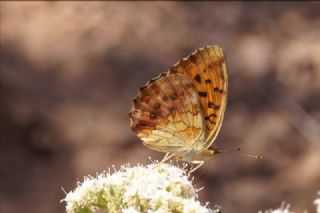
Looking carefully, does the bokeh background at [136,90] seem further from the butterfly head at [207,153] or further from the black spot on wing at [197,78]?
the black spot on wing at [197,78]

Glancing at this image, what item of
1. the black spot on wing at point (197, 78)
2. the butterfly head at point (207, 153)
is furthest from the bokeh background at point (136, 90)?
the black spot on wing at point (197, 78)

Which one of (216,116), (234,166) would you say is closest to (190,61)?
(216,116)

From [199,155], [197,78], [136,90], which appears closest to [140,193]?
[199,155]

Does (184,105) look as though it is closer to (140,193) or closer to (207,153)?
(207,153)

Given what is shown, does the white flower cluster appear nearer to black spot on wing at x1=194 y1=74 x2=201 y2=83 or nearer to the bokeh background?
black spot on wing at x1=194 y1=74 x2=201 y2=83

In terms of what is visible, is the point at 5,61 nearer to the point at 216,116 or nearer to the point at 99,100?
the point at 99,100

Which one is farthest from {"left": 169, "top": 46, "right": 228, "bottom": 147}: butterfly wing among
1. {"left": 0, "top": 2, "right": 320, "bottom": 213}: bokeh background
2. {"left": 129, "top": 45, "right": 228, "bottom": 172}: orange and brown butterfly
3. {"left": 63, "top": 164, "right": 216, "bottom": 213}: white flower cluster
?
{"left": 0, "top": 2, "right": 320, "bottom": 213}: bokeh background
